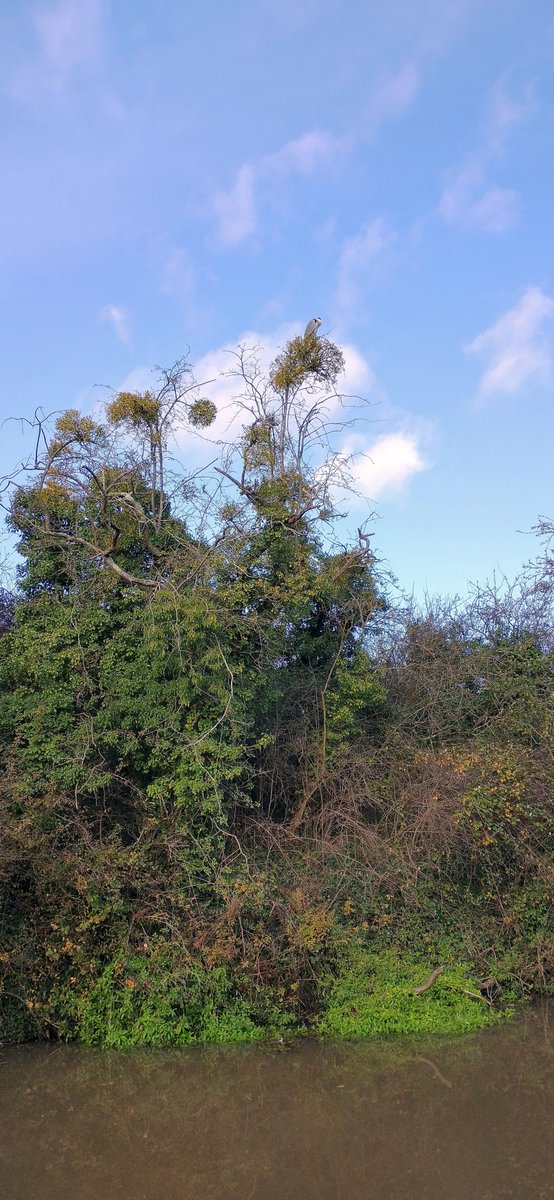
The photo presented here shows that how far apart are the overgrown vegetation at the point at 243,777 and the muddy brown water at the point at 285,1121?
0.53 metres

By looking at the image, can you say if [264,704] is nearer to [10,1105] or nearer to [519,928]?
[519,928]

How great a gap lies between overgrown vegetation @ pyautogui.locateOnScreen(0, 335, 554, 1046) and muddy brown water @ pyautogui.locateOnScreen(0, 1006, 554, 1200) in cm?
53

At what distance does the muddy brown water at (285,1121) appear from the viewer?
6082 millimetres

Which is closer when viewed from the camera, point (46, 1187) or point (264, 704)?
point (46, 1187)

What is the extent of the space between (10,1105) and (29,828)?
104 inches

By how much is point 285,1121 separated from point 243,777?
431 centimetres

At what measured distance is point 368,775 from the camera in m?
11.4

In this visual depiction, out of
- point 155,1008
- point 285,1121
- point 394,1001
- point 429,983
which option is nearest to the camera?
point 285,1121

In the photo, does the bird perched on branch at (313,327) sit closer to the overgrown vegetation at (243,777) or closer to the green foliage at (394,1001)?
the overgrown vegetation at (243,777)

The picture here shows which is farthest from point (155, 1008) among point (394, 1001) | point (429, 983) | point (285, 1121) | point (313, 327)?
point (313, 327)

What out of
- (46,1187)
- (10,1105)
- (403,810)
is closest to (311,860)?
(403,810)

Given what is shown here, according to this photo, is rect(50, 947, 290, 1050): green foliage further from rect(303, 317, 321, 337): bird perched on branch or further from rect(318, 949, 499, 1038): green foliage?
rect(303, 317, 321, 337): bird perched on branch

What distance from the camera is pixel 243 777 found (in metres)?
10.9

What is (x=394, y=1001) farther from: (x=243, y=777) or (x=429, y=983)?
(x=243, y=777)
